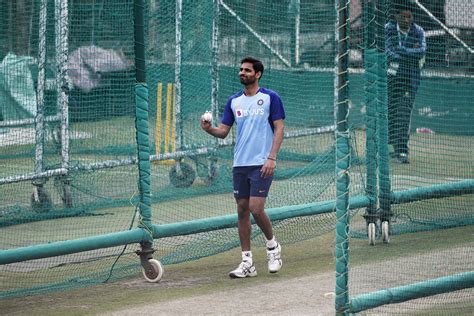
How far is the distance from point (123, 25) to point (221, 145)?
261 cm

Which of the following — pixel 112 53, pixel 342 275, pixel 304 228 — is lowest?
pixel 304 228

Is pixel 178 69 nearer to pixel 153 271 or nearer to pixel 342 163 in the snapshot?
pixel 153 271

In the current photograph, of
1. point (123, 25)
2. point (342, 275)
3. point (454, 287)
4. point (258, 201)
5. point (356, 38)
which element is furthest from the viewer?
point (356, 38)

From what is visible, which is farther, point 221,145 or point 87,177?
point 221,145

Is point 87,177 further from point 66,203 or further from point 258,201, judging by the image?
point 258,201

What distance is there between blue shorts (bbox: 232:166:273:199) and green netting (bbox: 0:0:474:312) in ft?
3.05

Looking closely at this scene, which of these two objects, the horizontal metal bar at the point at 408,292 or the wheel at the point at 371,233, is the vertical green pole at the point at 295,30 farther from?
the horizontal metal bar at the point at 408,292

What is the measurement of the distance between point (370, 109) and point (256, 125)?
144cm

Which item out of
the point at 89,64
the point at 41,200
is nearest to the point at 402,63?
the point at 89,64

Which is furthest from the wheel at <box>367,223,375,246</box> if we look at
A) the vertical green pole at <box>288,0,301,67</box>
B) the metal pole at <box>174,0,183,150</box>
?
the vertical green pole at <box>288,0,301,67</box>

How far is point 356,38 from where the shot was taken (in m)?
14.2

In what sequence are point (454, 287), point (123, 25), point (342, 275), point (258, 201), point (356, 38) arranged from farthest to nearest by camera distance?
point (356, 38), point (123, 25), point (258, 201), point (454, 287), point (342, 275)

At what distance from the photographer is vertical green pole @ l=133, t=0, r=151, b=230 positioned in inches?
379

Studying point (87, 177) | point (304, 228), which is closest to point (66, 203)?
point (87, 177)
